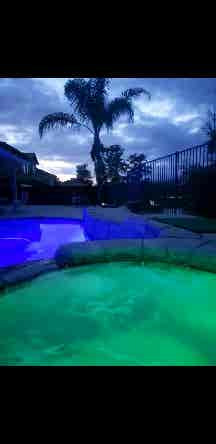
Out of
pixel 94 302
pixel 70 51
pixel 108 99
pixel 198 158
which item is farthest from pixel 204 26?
pixel 108 99

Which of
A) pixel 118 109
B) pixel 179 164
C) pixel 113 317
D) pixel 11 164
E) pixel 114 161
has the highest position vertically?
pixel 118 109

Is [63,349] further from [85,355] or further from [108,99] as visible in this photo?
[108,99]

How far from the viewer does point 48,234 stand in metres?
9.12

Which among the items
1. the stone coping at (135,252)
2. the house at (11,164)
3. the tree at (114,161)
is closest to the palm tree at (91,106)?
the house at (11,164)

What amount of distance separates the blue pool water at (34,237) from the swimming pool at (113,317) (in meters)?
Result: 1.31

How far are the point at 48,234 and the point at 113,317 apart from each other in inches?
237

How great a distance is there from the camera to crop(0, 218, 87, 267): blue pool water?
6281mm

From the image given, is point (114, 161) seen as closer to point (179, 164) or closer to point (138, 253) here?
point (179, 164)

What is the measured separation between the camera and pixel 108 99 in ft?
47.7

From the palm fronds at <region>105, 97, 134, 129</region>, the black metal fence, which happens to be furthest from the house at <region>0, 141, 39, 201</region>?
the black metal fence

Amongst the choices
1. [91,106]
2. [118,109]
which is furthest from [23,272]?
[118,109]

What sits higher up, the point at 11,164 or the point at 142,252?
the point at 11,164

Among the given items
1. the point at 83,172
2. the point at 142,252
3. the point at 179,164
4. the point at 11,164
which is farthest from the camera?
the point at 83,172

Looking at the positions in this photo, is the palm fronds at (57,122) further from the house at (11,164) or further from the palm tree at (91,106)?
the house at (11,164)
